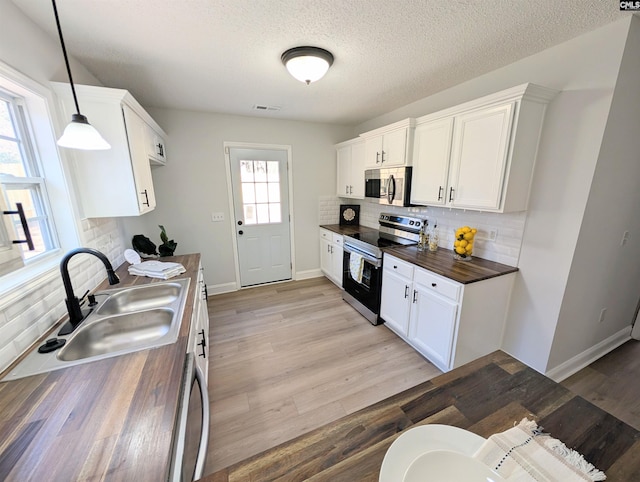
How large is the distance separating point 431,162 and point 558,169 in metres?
0.93

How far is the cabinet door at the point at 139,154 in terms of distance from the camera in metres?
1.87

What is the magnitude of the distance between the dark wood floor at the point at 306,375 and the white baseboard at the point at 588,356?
0.04 meters

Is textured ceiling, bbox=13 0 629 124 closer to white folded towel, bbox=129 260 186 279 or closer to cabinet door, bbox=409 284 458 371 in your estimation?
white folded towel, bbox=129 260 186 279

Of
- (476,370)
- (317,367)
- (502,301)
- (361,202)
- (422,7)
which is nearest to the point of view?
(476,370)

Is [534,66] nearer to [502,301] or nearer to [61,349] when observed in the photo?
[502,301]

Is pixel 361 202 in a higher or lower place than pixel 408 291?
higher

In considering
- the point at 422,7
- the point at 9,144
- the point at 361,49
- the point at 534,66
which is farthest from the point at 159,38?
the point at 534,66

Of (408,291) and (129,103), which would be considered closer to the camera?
(129,103)

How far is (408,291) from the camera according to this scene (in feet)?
7.84

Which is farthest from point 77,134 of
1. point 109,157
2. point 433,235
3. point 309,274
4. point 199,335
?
point 309,274

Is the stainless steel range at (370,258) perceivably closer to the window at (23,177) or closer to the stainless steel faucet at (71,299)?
the stainless steel faucet at (71,299)

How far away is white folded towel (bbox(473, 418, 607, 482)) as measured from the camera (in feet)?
1.88

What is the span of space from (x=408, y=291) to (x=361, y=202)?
214 cm

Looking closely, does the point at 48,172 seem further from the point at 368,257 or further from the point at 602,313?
the point at 602,313
